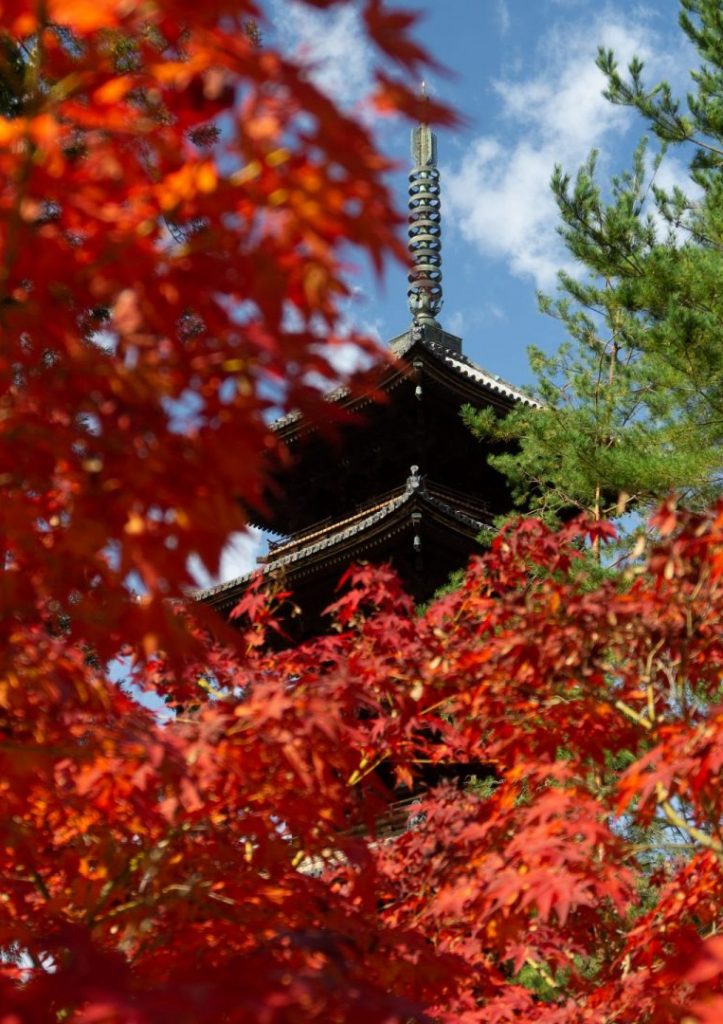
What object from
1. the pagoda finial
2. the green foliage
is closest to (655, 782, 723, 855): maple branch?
the green foliage

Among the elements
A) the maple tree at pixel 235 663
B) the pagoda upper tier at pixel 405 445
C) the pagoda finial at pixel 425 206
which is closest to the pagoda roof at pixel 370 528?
the pagoda upper tier at pixel 405 445

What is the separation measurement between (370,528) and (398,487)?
5.79ft

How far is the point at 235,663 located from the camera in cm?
436

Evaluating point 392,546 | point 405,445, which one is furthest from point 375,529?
point 405,445

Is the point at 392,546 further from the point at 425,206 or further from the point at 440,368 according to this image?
the point at 425,206

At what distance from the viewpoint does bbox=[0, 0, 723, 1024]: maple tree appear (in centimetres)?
180

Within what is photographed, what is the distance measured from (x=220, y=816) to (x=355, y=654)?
1007mm

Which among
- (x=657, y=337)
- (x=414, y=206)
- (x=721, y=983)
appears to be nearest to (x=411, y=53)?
(x=721, y=983)

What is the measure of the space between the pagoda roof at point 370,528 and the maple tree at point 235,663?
8.56 meters

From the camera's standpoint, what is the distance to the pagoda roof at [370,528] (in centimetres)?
1345

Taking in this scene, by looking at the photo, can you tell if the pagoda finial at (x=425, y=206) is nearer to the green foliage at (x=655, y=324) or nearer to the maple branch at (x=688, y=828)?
the green foliage at (x=655, y=324)

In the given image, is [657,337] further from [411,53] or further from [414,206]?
[414,206]

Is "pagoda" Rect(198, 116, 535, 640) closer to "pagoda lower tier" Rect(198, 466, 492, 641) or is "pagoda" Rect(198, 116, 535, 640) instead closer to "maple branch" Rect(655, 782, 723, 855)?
"pagoda lower tier" Rect(198, 466, 492, 641)

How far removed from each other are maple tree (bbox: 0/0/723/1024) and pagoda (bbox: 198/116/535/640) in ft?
29.5
